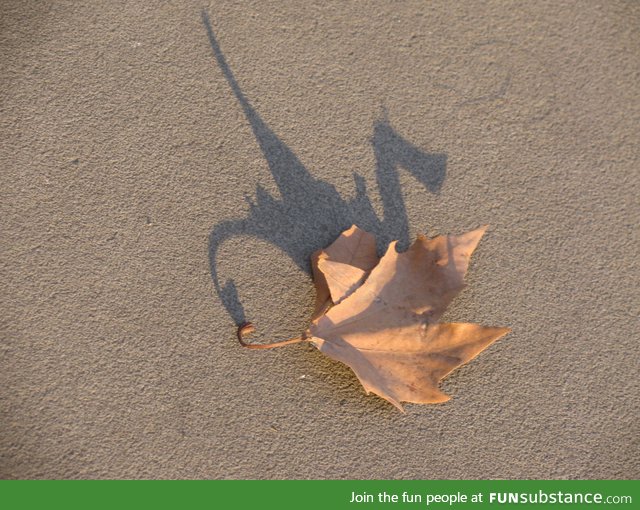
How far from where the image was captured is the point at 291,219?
216 centimetres

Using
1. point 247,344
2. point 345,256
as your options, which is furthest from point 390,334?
point 247,344

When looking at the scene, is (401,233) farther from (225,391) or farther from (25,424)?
(25,424)

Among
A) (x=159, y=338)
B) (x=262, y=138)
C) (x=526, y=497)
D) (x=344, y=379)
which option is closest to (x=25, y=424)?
(x=159, y=338)

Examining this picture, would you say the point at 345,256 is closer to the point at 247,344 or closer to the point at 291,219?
the point at 291,219

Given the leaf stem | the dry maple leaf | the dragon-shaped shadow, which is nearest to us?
the dry maple leaf

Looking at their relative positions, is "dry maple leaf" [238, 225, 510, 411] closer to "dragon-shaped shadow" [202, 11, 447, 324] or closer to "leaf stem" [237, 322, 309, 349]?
"leaf stem" [237, 322, 309, 349]

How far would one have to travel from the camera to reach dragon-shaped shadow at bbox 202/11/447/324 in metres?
2.13

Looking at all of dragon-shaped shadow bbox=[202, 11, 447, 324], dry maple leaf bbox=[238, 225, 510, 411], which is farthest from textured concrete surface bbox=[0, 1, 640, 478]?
dry maple leaf bbox=[238, 225, 510, 411]

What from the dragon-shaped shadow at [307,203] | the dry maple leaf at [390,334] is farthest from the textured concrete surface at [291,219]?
the dry maple leaf at [390,334]

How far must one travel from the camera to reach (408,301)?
1944 millimetres

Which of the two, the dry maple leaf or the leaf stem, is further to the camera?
the leaf stem

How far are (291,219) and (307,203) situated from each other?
3.3 inches

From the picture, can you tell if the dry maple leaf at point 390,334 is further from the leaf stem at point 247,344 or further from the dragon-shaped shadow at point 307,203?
the dragon-shaped shadow at point 307,203

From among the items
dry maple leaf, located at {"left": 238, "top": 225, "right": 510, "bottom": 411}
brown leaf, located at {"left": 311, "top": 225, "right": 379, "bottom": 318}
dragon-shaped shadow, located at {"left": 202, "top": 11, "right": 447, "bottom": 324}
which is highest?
dragon-shaped shadow, located at {"left": 202, "top": 11, "right": 447, "bottom": 324}
